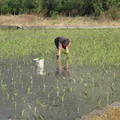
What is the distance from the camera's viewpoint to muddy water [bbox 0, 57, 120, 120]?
294 inches

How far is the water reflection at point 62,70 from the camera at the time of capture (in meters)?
10.7

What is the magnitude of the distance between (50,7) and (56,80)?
83.2 feet

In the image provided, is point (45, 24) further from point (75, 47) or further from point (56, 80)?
point (56, 80)

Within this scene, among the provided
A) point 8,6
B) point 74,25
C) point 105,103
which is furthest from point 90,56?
point 8,6

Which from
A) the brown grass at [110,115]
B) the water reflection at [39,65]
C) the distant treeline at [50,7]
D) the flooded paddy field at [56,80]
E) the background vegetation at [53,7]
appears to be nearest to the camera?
the brown grass at [110,115]

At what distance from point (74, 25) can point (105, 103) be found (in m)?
18.9

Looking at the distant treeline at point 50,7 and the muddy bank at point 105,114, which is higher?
the muddy bank at point 105,114

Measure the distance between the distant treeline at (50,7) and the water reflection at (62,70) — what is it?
70.1ft

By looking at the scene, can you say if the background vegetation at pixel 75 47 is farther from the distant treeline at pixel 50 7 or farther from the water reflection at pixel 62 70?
the distant treeline at pixel 50 7

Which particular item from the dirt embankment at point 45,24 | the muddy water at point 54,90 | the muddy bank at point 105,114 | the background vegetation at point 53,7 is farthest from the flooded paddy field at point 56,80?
the background vegetation at point 53,7

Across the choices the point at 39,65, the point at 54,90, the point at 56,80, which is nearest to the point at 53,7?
the point at 39,65

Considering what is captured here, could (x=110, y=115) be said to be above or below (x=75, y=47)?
above

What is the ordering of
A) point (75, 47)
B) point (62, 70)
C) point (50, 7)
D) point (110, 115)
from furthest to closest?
point (50, 7)
point (75, 47)
point (62, 70)
point (110, 115)

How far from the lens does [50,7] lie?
35031 mm
